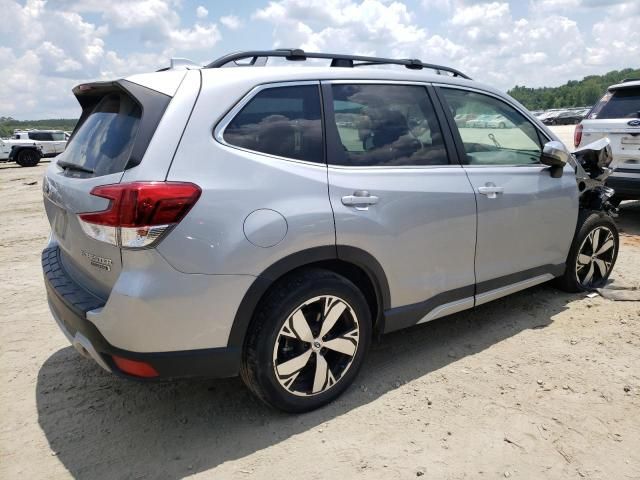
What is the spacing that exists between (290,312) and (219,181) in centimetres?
74

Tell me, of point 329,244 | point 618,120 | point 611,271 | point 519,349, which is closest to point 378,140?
point 329,244

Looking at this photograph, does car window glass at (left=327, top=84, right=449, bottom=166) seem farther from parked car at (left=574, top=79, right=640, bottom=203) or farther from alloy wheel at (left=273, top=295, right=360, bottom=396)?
parked car at (left=574, top=79, right=640, bottom=203)

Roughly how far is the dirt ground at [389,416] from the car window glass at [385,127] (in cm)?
134

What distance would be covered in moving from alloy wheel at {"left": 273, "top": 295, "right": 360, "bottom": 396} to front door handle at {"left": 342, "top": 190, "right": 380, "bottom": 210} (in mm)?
497

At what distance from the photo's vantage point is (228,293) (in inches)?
94.3

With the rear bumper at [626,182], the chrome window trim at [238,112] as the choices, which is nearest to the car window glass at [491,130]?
the chrome window trim at [238,112]

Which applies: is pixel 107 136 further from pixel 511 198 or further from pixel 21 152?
pixel 21 152

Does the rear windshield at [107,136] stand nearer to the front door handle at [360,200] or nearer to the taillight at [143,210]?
the taillight at [143,210]

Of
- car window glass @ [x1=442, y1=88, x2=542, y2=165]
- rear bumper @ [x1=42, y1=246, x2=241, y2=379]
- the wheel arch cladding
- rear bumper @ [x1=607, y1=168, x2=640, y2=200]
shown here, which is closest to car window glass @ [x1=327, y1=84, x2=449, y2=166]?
car window glass @ [x1=442, y1=88, x2=542, y2=165]

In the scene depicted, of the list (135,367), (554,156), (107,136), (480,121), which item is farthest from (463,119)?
(135,367)

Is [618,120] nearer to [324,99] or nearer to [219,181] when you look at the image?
[324,99]

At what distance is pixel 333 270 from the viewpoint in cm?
287

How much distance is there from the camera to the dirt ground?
2.46m

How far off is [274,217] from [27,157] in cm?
2648
